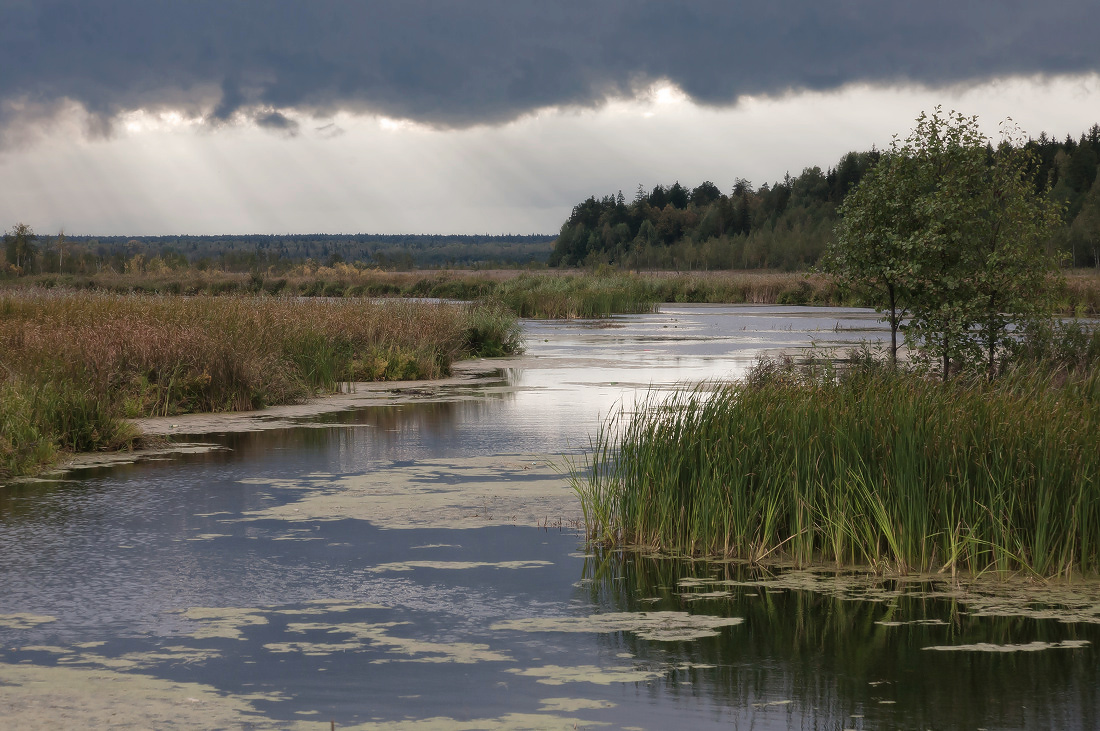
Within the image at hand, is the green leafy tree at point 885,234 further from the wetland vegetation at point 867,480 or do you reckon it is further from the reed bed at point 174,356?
the reed bed at point 174,356

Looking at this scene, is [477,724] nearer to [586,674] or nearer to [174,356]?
[586,674]

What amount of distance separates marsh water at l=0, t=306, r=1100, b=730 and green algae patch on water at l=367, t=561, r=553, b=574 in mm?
33

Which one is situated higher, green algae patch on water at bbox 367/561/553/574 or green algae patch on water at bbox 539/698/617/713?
green algae patch on water at bbox 367/561/553/574

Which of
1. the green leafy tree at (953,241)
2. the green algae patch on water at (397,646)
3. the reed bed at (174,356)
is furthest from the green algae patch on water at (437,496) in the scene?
the green leafy tree at (953,241)

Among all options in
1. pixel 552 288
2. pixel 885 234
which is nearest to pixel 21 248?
pixel 552 288

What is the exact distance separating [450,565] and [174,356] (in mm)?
11325

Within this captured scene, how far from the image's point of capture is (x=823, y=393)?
1062 centimetres

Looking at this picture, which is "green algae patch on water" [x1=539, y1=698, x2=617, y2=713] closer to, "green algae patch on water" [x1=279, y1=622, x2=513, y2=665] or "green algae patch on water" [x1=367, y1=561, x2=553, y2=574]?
"green algae patch on water" [x1=279, y1=622, x2=513, y2=665]

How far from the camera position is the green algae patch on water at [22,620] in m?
7.27

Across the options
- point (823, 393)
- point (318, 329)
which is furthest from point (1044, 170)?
point (823, 393)

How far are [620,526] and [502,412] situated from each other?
364 inches

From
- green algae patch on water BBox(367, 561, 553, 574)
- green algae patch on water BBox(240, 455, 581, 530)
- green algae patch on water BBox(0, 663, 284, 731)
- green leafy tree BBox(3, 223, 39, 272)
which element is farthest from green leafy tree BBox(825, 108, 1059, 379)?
green leafy tree BBox(3, 223, 39, 272)

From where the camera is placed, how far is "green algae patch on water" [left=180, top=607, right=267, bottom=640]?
A: 278 inches

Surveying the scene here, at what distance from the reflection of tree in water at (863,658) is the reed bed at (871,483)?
57 cm
